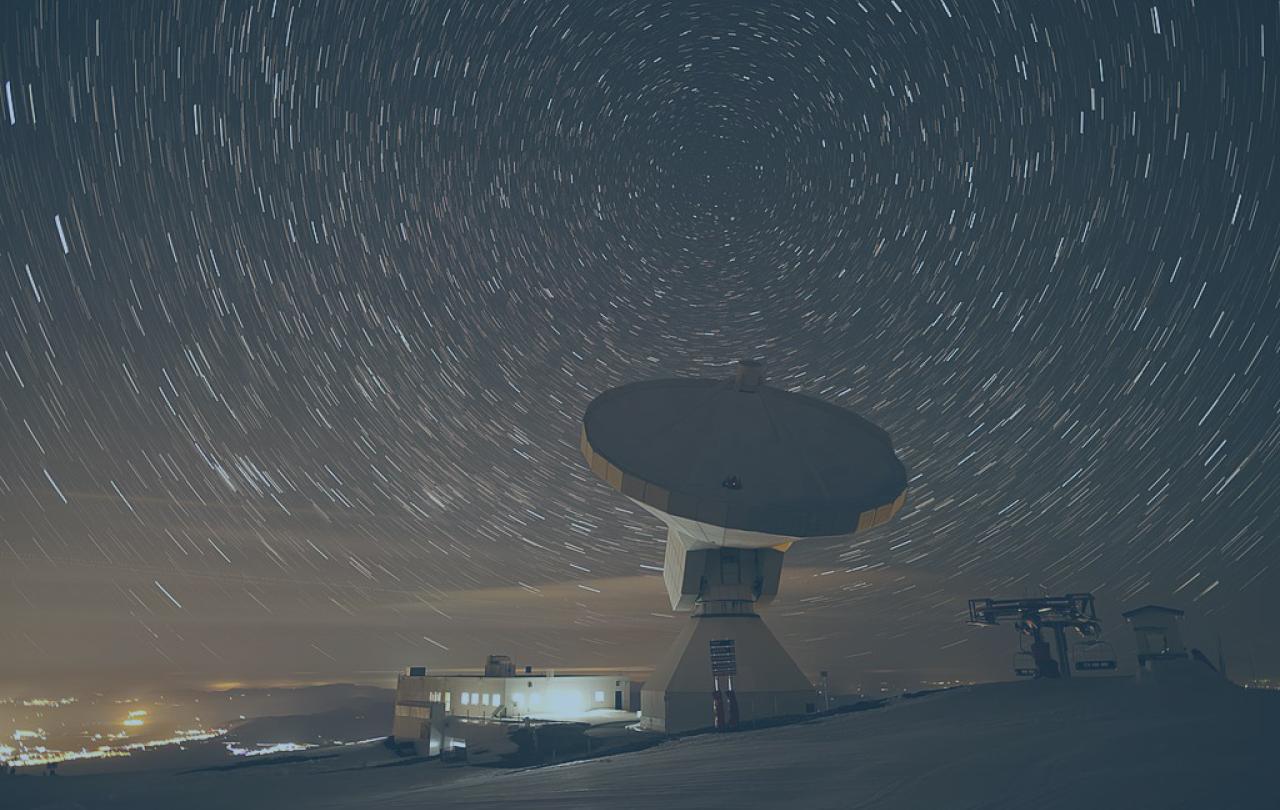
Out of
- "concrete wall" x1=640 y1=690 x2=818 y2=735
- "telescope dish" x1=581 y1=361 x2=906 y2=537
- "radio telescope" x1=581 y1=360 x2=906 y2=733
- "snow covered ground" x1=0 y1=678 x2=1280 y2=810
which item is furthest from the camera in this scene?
"concrete wall" x1=640 y1=690 x2=818 y2=735

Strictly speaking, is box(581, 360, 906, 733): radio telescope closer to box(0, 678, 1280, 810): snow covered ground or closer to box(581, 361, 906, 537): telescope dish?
box(581, 361, 906, 537): telescope dish

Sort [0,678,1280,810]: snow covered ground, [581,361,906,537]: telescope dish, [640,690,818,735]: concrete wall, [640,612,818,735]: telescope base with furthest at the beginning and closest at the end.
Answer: [640,612,818,735]: telescope base
[640,690,818,735]: concrete wall
[581,361,906,537]: telescope dish
[0,678,1280,810]: snow covered ground

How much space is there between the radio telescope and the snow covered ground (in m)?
4.45

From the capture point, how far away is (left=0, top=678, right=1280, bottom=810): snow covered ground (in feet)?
42.0

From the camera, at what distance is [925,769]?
15375mm

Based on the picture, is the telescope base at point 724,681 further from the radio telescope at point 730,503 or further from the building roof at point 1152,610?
the building roof at point 1152,610

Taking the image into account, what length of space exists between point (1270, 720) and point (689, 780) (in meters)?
11.5

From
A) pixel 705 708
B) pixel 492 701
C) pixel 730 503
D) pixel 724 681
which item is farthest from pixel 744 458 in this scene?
pixel 492 701

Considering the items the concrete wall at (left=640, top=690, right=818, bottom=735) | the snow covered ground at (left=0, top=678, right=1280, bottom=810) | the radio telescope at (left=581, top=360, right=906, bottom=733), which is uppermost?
the radio telescope at (left=581, top=360, right=906, bottom=733)

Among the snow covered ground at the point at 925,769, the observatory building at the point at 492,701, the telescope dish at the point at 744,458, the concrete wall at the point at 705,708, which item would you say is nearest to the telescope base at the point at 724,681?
the concrete wall at the point at 705,708

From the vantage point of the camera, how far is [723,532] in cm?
2878

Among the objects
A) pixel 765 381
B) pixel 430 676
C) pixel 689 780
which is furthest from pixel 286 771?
pixel 765 381

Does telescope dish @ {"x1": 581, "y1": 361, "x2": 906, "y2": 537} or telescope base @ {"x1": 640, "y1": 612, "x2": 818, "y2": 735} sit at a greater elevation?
telescope dish @ {"x1": 581, "y1": 361, "x2": 906, "y2": 537}

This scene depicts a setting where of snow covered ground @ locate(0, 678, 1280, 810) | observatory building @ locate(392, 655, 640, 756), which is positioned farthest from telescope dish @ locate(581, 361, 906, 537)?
observatory building @ locate(392, 655, 640, 756)
